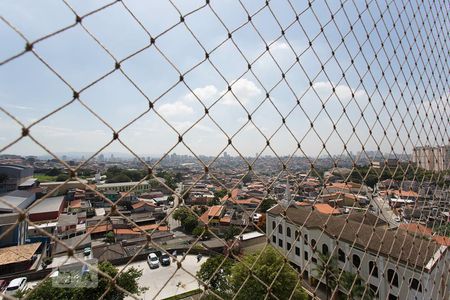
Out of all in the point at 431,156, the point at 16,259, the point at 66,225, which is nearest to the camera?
the point at 431,156

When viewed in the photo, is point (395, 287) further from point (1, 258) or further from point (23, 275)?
point (1, 258)

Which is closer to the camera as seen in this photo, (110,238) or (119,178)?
(110,238)

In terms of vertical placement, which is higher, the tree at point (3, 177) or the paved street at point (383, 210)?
the paved street at point (383, 210)

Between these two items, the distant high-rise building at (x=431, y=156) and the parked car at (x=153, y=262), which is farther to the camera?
the parked car at (x=153, y=262)

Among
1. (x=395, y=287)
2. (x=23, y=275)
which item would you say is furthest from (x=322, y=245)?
(x=23, y=275)

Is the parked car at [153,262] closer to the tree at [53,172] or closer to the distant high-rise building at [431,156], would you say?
the distant high-rise building at [431,156]

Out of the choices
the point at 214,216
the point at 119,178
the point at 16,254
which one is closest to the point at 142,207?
the point at 16,254

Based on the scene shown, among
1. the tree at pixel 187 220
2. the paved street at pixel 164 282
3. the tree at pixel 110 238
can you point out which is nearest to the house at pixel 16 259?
the tree at pixel 110 238

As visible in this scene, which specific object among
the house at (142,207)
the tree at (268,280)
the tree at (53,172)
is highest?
the tree at (268,280)

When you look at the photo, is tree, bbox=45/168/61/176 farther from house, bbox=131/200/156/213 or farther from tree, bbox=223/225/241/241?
tree, bbox=223/225/241/241

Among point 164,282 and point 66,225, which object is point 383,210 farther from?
point 66,225

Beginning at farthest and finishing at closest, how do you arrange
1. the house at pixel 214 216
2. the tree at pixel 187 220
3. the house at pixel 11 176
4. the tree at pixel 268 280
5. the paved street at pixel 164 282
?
1. the house at pixel 11 176
2. the tree at pixel 187 220
3. the paved street at pixel 164 282
4. the tree at pixel 268 280
5. the house at pixel 214 216
